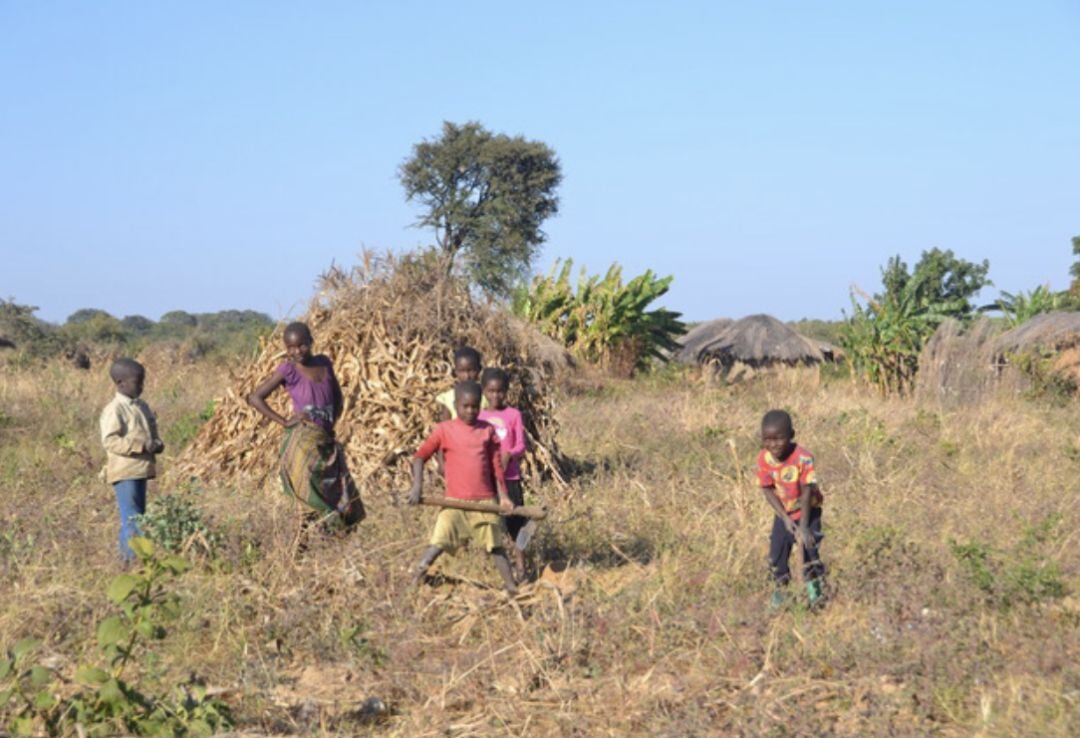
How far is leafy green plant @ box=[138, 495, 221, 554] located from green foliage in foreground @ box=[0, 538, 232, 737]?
1991 millimetres

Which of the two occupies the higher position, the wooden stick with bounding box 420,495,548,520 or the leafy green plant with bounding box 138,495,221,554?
the wooden stick with bounding box 420,495,548,520

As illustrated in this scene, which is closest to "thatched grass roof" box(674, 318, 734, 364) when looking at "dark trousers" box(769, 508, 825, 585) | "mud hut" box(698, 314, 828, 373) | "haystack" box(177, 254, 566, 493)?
"mud hut" box(698, 314, 828, 373)

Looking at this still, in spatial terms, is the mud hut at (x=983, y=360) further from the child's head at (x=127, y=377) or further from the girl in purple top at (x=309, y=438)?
the child's head at (x=127, y=377)

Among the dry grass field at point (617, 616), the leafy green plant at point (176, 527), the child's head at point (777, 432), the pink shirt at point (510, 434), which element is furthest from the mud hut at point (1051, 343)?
the leafy green plant at point (176, 527)

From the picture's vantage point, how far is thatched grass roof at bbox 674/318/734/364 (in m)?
24.2

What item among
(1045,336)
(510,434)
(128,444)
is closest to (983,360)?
(1045,336)

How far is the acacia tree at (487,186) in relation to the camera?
3278 centimetres

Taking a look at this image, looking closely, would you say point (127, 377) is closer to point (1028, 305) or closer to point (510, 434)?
point (510, 434)

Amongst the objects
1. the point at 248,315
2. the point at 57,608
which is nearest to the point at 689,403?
the point at 57,608

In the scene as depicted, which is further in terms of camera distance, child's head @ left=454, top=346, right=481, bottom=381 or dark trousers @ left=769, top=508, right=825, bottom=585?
child's head @ left=454, top=346, right=481, bottom=381

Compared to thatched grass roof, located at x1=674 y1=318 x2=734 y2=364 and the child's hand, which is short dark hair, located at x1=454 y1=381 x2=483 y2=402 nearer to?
the child's hand

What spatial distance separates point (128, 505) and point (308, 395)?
1.13m

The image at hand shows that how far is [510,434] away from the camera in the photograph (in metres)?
6.49

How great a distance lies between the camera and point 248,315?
190ft
